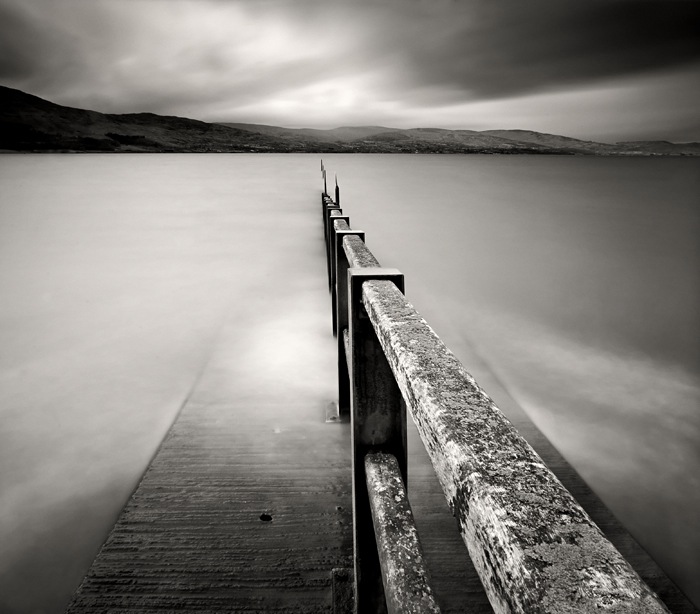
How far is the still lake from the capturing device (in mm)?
2568

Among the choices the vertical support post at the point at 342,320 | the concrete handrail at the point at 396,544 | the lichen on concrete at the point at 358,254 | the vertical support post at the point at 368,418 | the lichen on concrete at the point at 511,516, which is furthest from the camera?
the vertical support post at the point at 342,320

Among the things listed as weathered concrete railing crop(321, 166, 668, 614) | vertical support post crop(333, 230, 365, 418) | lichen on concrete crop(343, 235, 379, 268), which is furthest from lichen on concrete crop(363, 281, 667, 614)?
vertical support post crop(333, 230, 365, 418)

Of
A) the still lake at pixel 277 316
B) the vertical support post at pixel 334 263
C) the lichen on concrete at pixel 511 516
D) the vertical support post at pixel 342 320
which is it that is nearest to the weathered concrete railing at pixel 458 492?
the lichen on concrete at pixel 511 516

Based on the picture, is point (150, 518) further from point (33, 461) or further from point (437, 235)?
point (437, 235)

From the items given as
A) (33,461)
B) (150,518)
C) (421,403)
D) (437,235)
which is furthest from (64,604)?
(437,235)

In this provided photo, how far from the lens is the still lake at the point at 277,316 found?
8.43 feet

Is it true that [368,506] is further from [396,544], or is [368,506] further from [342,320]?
[342,320]

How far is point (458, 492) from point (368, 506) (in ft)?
2.79

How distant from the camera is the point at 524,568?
15.8 inches

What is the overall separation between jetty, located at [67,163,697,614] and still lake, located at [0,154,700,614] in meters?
0.41

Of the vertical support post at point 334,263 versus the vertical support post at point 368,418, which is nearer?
the vertical support post at point 368,418

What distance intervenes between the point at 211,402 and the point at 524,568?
321 cm

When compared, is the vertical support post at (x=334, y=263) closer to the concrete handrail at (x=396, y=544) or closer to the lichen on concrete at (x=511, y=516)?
the concrete handrail at (x=396, y=544)

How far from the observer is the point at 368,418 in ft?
4.05
